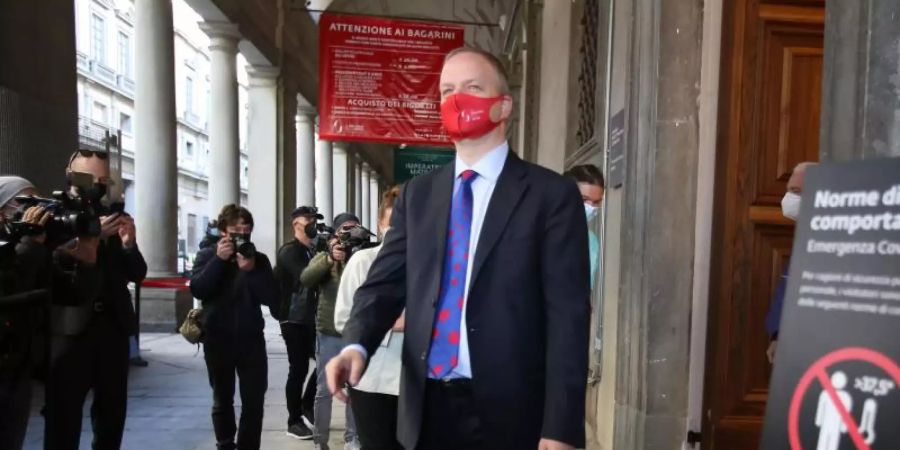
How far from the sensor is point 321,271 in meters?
4.62

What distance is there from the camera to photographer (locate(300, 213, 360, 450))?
4.53 metres

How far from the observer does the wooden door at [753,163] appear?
3523 millimetres

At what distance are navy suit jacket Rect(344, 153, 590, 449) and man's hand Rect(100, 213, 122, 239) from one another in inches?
84.8

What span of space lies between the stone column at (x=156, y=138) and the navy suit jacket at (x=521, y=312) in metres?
8.23

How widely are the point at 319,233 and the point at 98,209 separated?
2.13m

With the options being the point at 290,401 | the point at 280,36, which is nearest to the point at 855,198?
the point at 290,401

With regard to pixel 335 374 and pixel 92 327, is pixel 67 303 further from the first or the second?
pixel 335 374

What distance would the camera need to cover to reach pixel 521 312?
1739mm

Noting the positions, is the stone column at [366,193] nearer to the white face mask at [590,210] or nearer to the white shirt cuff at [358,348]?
the white face mask at [590,210]

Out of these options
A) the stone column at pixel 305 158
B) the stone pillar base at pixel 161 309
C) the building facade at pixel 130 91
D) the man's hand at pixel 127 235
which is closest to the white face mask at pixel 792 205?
the man's hand at pixel 127 235

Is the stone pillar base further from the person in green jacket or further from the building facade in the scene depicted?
the building facade

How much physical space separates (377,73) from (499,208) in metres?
8.40

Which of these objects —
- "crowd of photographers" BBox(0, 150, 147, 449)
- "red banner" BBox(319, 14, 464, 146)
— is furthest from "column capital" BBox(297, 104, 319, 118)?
"crowd of photographers" BBox(0, 150, 147, 449)

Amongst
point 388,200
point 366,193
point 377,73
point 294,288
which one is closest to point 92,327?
point 388,200
